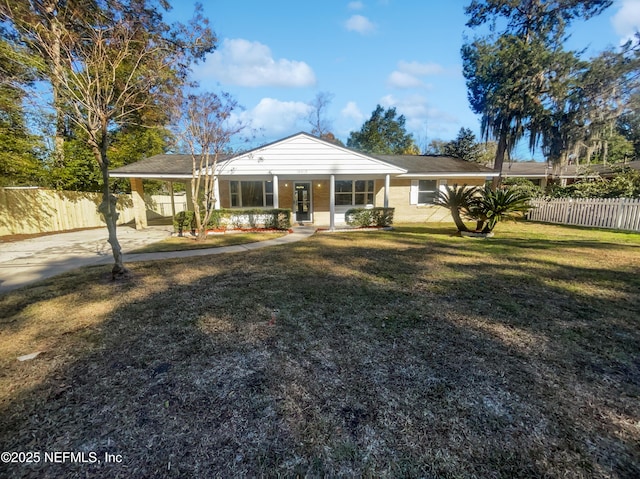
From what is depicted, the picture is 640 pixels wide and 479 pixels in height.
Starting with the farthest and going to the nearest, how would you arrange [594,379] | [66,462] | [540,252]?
[540,252] < [594,379] < [66,462]

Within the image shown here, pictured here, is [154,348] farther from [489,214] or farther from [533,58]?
[533,58]

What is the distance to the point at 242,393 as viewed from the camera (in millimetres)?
2199

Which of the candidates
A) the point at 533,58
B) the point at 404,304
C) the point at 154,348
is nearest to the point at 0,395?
the point at 154,348

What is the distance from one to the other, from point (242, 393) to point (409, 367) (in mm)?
1415

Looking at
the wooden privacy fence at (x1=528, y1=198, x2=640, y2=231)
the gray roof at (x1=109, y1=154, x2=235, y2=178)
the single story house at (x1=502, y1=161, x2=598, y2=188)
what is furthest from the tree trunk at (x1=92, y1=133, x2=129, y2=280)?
the single story house at (x1=502, y1=161, x2=598, y2=188)

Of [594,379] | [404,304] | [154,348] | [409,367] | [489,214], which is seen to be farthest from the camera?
[489,214]

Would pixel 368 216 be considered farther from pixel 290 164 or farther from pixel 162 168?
pixel 162 168

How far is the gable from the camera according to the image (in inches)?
490

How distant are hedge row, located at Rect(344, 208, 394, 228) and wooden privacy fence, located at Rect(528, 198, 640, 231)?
18.4 feet

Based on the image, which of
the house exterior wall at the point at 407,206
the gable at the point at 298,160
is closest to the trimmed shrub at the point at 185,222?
the gable at the point at 298,160

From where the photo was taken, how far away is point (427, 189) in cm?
1566

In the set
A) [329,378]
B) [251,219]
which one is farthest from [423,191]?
[329,378]

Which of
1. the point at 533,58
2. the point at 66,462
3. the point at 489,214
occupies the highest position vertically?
the point at 533,58

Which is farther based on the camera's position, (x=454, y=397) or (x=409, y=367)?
(x=409, y=367)
